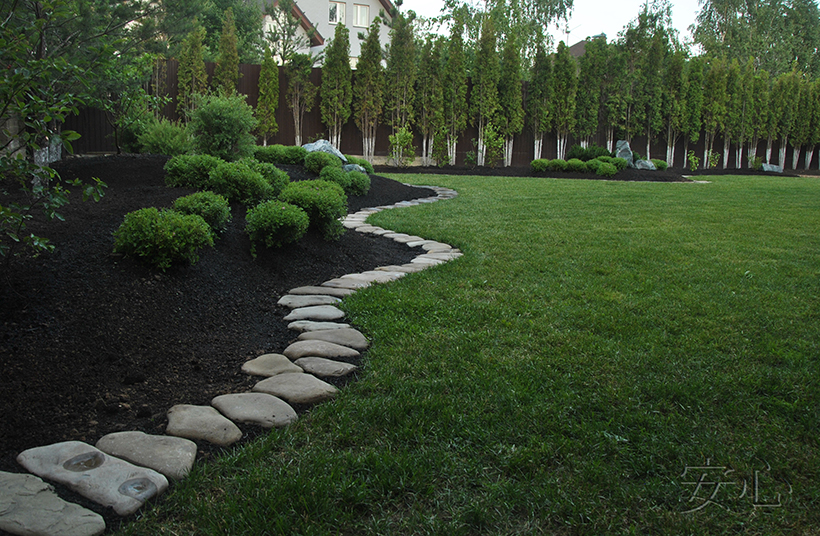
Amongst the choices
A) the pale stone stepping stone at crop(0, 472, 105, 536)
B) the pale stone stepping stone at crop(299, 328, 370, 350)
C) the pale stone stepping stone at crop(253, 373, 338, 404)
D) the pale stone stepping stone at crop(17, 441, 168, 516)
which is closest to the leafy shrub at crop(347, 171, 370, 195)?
the pale stone stepping stone at crop(299, 328, 370, 350)

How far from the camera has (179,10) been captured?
20.0ft

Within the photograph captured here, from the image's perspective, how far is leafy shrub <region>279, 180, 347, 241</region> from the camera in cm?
434

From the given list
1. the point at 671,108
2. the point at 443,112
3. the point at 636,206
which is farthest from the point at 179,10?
the point at 671,108

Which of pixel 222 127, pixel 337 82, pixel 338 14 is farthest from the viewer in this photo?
pixel 338 14

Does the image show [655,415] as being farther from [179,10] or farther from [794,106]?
[794,106]

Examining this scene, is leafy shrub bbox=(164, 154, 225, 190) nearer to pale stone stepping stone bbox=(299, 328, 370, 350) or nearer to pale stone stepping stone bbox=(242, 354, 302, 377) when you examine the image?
pale stone stepping stone bbox=(299, 328, 370, 350)

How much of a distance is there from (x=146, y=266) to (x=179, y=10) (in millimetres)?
4420

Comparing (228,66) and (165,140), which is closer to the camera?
(165,140)

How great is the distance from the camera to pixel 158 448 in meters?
1.75

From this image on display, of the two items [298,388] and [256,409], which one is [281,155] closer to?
[298,388]

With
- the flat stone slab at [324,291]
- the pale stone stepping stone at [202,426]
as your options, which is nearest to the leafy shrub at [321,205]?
the flat stone slab at [324,291]

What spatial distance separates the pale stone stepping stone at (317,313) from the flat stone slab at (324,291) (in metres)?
0.26

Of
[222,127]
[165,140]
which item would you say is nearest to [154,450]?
[222,127]

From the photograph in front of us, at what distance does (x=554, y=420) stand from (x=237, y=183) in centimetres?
345
